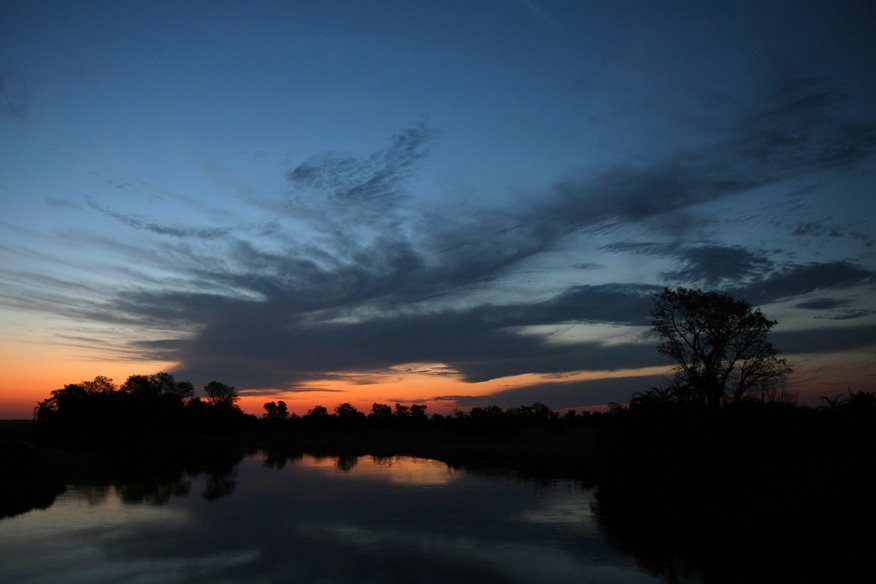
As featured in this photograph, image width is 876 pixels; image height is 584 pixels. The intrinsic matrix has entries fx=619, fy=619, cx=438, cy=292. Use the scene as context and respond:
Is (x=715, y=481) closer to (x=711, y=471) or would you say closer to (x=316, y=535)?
(x=711, y=471)

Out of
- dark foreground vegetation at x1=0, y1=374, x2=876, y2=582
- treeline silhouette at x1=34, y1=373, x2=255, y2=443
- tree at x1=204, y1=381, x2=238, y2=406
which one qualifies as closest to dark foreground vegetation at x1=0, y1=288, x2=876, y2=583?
dark foreground vegetation at x1=0, y1=374, x2=876, y2=582

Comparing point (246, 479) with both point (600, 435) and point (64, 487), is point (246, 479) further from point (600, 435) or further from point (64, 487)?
point (600, 435)

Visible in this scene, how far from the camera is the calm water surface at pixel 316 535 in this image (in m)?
17.4

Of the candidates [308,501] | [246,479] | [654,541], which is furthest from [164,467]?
[654,541]

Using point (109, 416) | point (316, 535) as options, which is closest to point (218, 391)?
point (109, 416)

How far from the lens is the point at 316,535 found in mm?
22750

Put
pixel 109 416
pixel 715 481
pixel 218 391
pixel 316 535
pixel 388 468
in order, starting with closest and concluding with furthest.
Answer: pixel 316 535 → pixel 715 481 → pixel 388 468 → pixel 109 416 → pixel 218 391

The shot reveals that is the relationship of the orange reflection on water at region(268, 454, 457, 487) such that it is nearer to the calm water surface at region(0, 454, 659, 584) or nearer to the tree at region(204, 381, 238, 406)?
the calm water surface at region(0, 454, 659, 584)

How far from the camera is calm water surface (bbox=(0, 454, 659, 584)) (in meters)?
17.4

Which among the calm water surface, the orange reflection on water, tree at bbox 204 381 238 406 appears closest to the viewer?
the calm water surface

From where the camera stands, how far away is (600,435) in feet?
99.4

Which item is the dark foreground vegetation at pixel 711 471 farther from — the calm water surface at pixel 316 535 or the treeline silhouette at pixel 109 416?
the treeline silhouette at pixel 109 416

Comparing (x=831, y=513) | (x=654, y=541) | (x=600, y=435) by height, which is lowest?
(x=654, y=541)

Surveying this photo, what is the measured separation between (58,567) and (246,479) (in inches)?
1011
